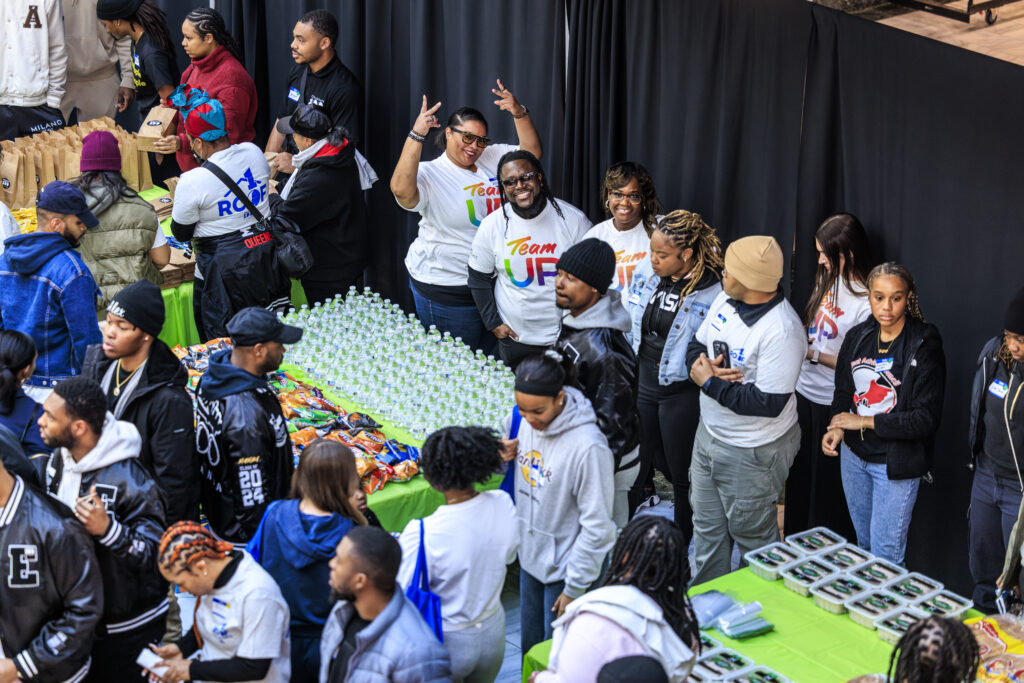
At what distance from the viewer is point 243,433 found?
338 cm

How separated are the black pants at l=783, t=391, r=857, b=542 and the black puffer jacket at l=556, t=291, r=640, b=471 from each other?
1.19 metres

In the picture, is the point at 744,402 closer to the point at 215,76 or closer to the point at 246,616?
the point at 246,616

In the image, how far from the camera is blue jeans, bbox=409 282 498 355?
→ 18.1 ft

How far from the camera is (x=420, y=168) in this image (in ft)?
17.7

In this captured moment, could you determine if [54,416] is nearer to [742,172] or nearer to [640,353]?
[640,353]

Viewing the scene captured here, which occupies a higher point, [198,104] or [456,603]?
[198,104]

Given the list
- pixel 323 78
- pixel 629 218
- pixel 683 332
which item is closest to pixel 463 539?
pixel 683 332

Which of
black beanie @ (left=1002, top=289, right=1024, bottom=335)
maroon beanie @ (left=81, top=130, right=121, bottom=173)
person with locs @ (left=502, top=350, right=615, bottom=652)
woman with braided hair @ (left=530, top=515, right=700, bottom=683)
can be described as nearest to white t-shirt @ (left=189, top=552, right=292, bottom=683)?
woman with braided hair @ (left=530, top=515, right=700, bottom=683)

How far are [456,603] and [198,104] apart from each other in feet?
10.5

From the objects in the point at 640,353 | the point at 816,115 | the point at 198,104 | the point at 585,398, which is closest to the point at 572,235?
the point at 640,353

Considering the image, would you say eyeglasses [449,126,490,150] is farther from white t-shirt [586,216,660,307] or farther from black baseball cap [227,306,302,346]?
black baseball cap [227,306,302,346]

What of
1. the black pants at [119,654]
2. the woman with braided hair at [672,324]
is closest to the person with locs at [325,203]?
the woman with braided hair at [672,324]

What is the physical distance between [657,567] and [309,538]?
980mm

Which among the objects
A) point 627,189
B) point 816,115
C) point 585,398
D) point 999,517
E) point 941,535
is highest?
point 816,115
